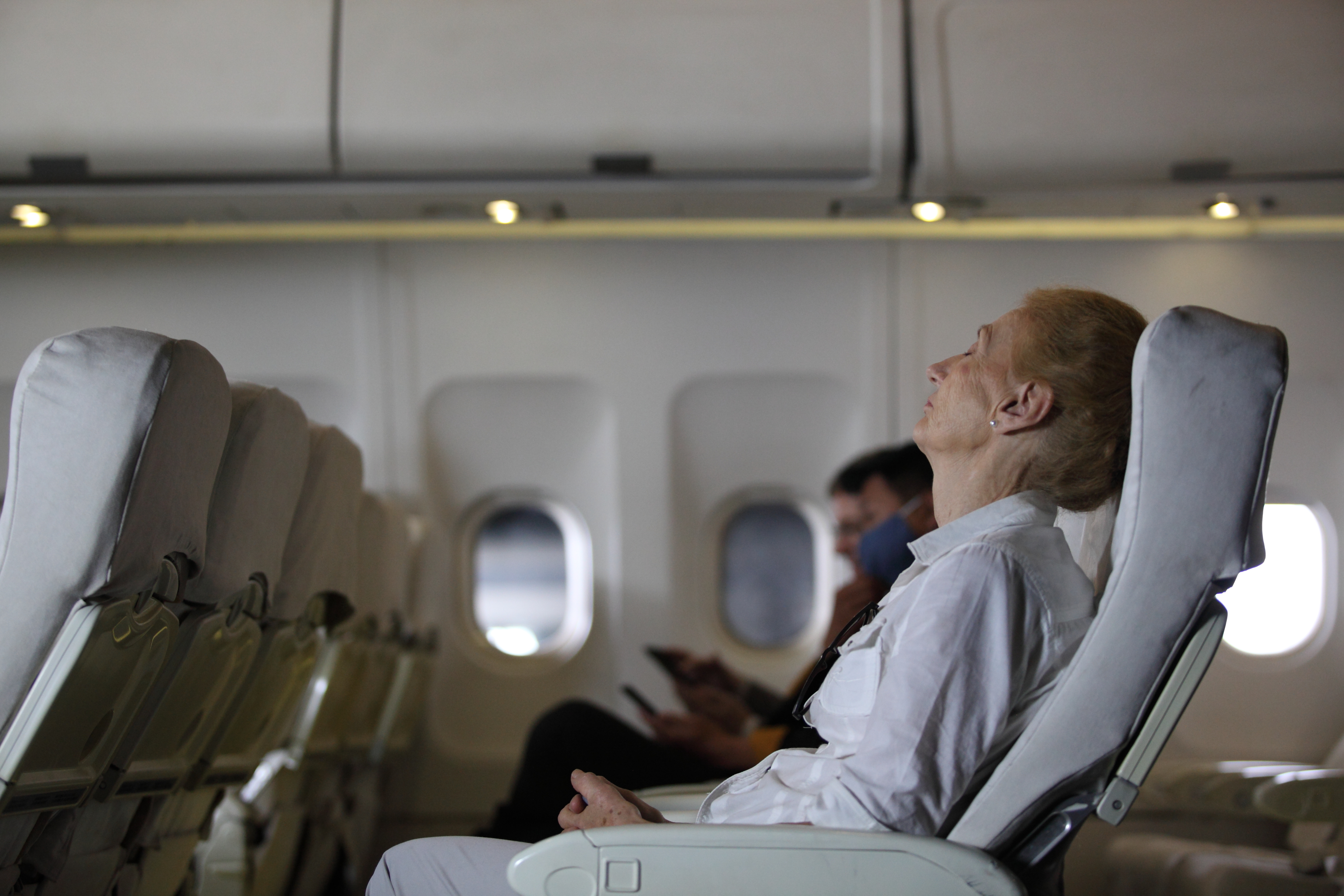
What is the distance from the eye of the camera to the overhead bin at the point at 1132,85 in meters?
3.06

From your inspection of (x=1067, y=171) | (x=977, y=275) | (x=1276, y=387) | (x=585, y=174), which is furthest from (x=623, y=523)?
(x=1276, y=387)

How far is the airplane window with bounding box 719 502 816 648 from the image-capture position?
13.4 feet

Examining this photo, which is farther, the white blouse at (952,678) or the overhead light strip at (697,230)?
the overhead light strip at (697,230)

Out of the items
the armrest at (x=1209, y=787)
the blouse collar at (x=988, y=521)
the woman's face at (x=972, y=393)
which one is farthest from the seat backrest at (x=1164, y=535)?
the armrest at (x=1209, y=787)

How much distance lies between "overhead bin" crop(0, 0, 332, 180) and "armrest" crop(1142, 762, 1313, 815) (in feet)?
10.4

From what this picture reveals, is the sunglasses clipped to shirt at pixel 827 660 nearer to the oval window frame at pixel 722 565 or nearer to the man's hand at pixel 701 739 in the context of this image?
A: the man's hand at pixel 701 739

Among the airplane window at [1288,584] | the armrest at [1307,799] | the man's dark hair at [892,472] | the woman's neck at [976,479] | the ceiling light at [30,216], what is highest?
the ceiling light at [30,216]

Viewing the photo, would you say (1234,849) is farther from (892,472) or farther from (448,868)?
(448,868)

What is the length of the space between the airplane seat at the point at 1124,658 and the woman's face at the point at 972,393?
9.1 inches

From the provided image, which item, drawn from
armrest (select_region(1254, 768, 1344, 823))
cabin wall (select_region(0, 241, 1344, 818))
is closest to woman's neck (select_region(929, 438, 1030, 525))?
armrest (select_region(1254, 768, 1344, 823))

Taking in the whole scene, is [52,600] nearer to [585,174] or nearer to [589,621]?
[585,174]

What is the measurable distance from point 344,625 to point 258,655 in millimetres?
438

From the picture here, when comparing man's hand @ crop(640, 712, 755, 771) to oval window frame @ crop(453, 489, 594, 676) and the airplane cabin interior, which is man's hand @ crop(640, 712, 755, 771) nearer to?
the airplane cabin interior

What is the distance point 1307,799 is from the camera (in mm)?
2588
